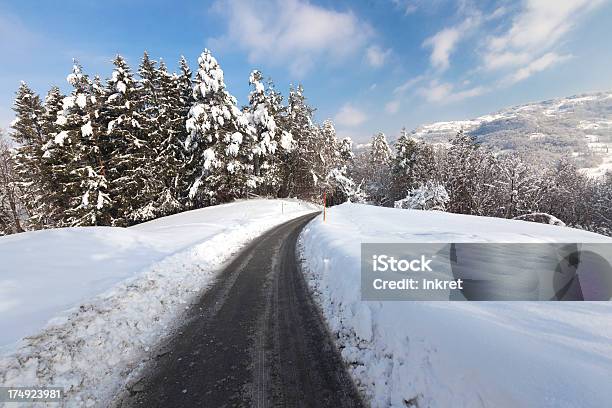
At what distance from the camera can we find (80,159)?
22.7 m

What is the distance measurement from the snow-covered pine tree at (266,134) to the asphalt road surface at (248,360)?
1125 inches

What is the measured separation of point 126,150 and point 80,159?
Result: 337 cm

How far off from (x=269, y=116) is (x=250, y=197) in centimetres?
1100

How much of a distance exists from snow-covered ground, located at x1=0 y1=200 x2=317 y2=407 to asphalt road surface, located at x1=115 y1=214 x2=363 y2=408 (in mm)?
565

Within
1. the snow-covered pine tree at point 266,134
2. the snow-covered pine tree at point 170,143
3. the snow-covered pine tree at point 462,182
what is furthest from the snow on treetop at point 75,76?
the snow-covered pine tree at point 462,182

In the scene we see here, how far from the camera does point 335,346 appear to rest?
5098mm

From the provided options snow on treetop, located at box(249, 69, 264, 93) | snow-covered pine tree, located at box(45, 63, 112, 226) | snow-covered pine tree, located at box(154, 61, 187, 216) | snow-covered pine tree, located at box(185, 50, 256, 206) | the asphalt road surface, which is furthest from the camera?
snow on treetop, located at box(249, 69, 264, 93)

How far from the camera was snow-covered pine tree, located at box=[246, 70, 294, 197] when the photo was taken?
34.4 metres

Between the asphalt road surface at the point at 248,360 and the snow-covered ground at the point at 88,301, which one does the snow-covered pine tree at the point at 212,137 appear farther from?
the asphalt road surface at the point at 248,360

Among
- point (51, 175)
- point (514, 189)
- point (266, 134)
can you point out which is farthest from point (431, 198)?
point (51, 175)

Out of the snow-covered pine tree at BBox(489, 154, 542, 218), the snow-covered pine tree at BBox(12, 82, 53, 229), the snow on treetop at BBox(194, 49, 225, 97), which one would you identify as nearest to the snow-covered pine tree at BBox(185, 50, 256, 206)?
the snow on treetop at BBox(194, 49, 225, 97)

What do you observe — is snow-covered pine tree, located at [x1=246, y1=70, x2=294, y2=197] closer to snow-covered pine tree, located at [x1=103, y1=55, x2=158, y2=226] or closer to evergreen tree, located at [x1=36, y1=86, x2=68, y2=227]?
snow-covered pine tree, located at [x1=103, y1=55, x2=158, y2=226]

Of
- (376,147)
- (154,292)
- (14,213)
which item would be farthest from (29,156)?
(376,147)

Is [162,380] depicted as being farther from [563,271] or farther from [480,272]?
[563,271]
